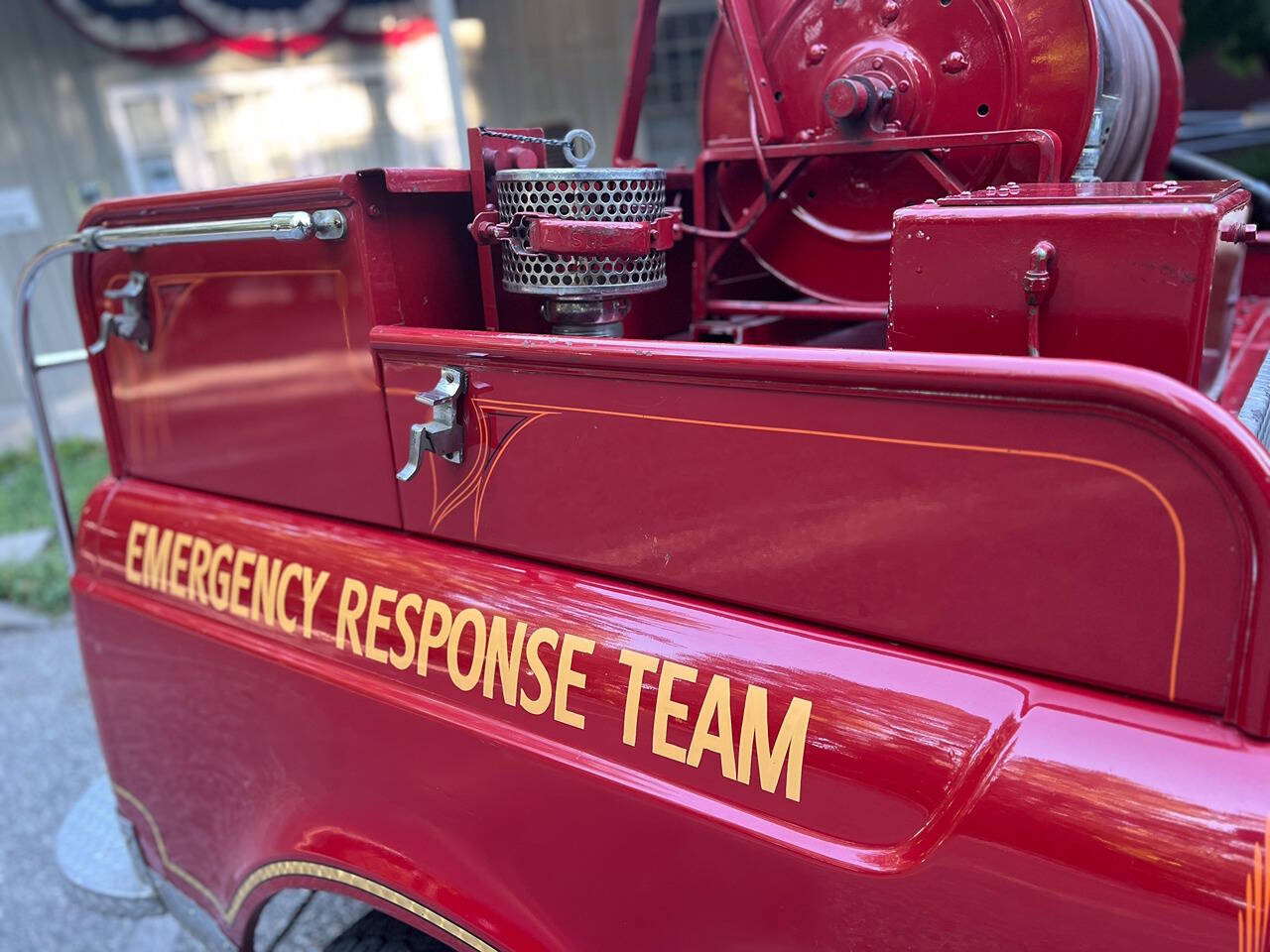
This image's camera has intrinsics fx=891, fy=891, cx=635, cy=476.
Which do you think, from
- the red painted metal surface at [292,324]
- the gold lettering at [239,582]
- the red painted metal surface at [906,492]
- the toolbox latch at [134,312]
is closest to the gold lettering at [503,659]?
the red painted metal surface at [906,492]

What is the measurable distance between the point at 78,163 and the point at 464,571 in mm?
8794

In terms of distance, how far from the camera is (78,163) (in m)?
8.26

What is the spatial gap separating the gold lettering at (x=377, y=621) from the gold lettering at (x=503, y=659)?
0.79 ft

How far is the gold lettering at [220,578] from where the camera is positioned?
1.90 meters

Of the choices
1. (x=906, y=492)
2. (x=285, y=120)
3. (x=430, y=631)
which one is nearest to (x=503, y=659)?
(x=430, y=631)

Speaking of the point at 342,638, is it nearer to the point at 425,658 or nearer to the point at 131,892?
the point at 425,658

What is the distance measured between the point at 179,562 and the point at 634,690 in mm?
1234

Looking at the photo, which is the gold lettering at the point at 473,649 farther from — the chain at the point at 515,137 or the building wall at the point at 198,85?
the building wall at the point at 198,85

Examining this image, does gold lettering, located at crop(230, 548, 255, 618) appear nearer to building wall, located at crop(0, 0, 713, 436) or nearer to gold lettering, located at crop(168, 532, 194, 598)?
gold lettering, located at crop(168, 532, 194, 598)

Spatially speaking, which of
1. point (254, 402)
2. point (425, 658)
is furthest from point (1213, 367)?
point (254, 402)

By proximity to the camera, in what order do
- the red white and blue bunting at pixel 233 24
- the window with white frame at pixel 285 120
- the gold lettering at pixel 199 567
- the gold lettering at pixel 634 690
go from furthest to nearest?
1. the window with white frame at pixel 285 120
2. the red white and blue bunting at pixel 233 24
3. the gold lettering at pixel 199 567
4. the gold lettering at pixel 634 690

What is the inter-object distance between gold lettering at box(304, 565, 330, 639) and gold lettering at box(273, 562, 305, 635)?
37 mm

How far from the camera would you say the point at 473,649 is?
1.52m

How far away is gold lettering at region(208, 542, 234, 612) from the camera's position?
74.7 inches
